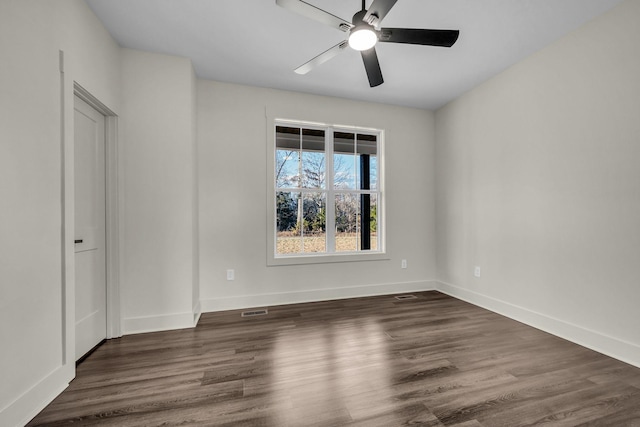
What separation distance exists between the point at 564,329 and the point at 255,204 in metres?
3.45

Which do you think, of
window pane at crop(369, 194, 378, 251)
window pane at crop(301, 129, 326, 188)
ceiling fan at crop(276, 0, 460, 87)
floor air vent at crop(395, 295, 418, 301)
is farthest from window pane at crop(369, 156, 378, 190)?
ceiling fan at crop(276, 0, 460, 87)

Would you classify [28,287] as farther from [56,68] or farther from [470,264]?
[470,264]

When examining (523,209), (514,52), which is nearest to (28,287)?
(523,209)

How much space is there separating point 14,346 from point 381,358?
229 cm

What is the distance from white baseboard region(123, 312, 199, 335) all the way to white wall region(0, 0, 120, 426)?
0.78 meters

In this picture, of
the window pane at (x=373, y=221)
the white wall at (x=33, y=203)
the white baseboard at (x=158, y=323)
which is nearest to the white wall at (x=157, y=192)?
the white baseboard at (x=158, y=323)

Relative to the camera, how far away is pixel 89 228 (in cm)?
241

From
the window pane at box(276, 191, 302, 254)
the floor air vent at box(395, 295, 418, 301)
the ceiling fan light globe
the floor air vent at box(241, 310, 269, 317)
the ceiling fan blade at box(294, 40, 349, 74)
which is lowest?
the floor air vent at box(395, 295, 418, 301)

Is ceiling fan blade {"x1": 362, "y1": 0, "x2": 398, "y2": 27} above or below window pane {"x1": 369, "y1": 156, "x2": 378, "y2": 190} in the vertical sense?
above

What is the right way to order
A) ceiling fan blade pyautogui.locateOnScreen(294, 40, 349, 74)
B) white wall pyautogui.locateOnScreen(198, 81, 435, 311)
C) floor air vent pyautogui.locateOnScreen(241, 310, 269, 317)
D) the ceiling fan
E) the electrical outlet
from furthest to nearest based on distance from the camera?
the electrical outlet
white wall pyautogui.locateOnScreen(198, 81, 435, 311)
floor air vent pyautogui.locateOnScreen(241, 310, 269, 317)
ceiling fan blade pyautogui.locateOnScreen(294, 40, 349, 74)
the ceiling fan

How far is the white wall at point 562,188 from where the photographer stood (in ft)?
7.16

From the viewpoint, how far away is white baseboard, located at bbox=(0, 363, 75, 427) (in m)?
1.45

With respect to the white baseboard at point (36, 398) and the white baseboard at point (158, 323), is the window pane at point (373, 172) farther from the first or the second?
the white baseboard at point (36, 398)

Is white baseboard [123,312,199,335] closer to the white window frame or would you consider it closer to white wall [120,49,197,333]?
white wall [120,49,197,333]
